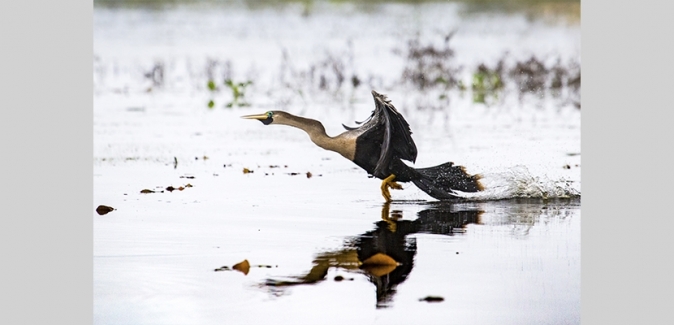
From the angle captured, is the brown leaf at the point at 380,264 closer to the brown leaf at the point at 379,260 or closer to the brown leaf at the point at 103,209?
the brown leaf at the point at 379,260

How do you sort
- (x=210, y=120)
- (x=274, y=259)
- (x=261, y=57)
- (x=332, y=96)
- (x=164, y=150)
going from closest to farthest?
(x=274, y=259)
(x=164, y=150)
(x=210, y=120)
(x=332, y=96)
(x=261, y=57)

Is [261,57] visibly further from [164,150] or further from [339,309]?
[339,309]

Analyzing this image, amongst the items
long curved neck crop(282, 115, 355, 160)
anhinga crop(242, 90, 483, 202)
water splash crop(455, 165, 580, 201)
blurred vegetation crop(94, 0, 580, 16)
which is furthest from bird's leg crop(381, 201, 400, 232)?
blurred vegetation crop(94, 0, 580, 16)

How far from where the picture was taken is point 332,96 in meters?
13.8

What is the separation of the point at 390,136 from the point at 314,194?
862 mm

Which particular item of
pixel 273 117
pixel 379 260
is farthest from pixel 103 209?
pixel 379 260

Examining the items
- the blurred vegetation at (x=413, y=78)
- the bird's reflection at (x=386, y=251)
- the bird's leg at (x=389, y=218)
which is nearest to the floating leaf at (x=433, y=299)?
the bird's reflection at (x=386, y=251)

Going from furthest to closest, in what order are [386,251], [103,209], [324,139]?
1. [324,139]
2. [103,209]
3. [386,251]

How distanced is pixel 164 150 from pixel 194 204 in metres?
2.21

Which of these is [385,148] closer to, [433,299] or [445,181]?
[445,181]

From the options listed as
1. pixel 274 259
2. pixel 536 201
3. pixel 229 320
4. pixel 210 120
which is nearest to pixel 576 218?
pixel 536 201

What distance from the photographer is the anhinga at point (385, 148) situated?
9250 mm

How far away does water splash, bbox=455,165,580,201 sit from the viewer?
9.68 meters

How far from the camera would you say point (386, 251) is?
785cm
